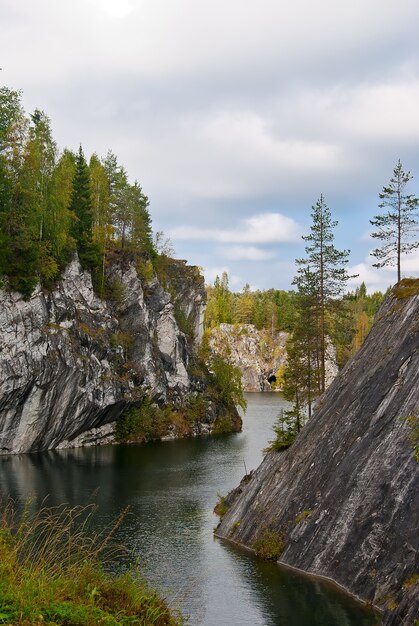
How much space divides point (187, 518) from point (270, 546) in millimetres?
9971

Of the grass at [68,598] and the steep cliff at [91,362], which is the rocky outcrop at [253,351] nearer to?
the steep cliff at [91,362]

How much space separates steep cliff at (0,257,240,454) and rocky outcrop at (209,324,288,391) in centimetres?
6196

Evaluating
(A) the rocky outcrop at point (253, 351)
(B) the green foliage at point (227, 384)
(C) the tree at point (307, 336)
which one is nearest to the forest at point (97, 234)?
(C) the tree at point (307, 336)

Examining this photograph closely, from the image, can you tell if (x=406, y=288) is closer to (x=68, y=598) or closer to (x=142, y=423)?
(x=68, y=598)

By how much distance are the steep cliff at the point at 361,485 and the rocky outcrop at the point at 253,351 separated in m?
118

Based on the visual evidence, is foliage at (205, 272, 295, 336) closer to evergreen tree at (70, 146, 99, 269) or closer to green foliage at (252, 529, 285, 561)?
evergreen tree at (70, 146, 99, 269)

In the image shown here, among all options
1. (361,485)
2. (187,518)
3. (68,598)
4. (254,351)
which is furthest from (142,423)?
(254,351)

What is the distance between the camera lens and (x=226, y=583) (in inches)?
989

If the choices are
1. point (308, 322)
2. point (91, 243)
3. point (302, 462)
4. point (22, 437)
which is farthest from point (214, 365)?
point (302, 462)

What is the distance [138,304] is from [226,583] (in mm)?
54416

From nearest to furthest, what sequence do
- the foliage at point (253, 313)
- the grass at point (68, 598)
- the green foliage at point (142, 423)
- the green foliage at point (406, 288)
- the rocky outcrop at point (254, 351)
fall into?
the grass at point (68, 598) < the green foliage at point (406, 288) < the green foliage at point (142, 423) < the rocky outcrop at point (254, 351) < the foliage at point (253, 313)

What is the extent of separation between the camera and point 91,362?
2569 inches

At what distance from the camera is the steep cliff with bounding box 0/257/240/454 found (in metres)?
57.6

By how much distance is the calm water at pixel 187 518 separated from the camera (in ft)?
72.5
